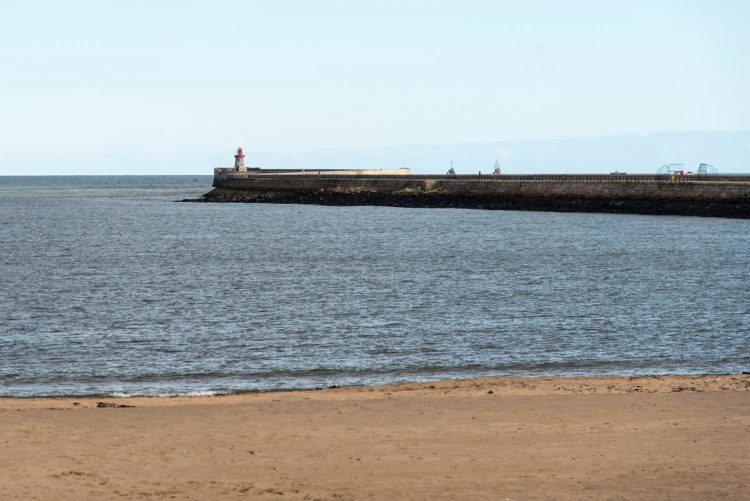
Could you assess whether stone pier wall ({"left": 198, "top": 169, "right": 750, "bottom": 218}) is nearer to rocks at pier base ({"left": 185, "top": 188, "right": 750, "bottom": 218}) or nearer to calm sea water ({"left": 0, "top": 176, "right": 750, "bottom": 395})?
rocks at pier base ({"left": 185, "top": 188, "right": 750, "bottom": 218})

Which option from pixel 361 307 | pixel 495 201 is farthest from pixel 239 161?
pixel 361 307

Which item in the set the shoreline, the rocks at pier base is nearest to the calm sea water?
the shoreline

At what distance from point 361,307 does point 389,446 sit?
19.1 metres

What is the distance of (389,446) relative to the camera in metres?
13.7

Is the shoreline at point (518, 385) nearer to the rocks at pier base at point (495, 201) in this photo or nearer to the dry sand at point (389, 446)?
the dry sand at point (389, 446)

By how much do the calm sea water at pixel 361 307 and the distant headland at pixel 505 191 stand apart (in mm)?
12281

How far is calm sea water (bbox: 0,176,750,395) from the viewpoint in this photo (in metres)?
22.2

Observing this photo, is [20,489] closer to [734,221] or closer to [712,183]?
[734,221]

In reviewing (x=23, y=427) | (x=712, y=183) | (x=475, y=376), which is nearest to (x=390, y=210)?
(x=712, y=183)

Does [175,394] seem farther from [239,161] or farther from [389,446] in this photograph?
[239,161]

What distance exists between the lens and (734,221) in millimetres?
73062

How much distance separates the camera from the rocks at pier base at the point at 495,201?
79.1 metres

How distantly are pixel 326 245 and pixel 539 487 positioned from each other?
48366 millimetres

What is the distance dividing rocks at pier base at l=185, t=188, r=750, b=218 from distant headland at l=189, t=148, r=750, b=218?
0.24ft
